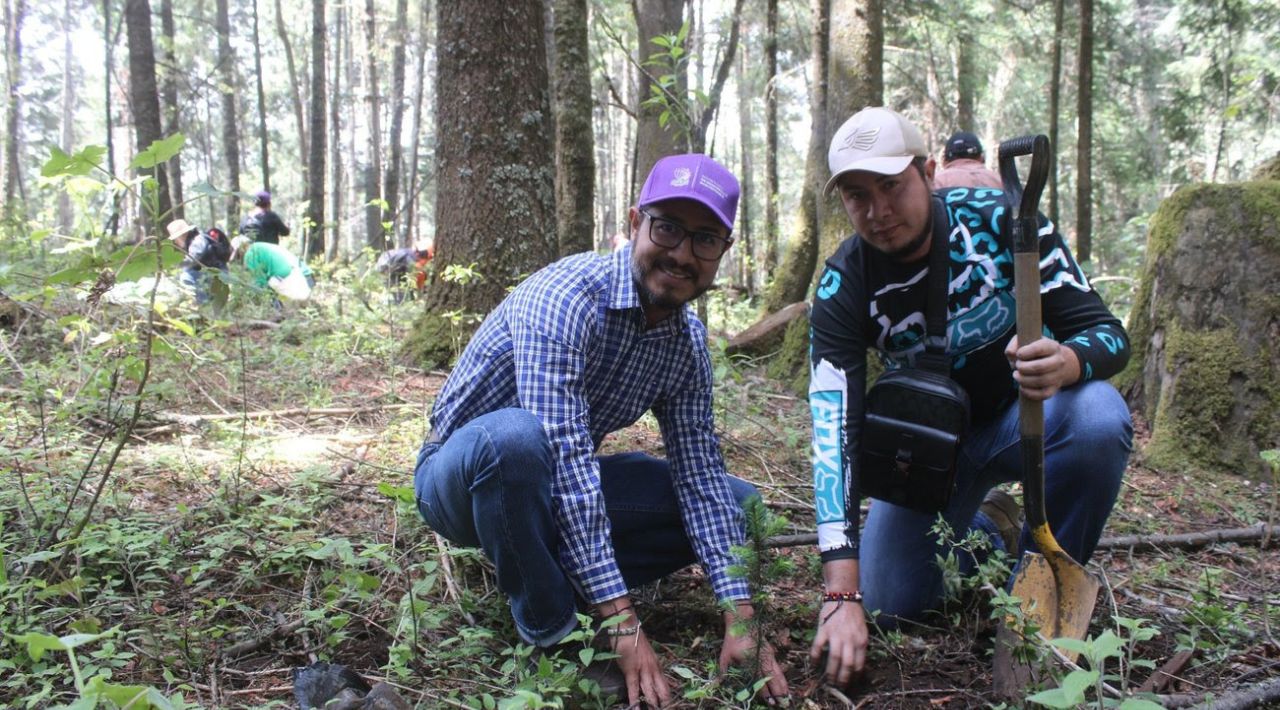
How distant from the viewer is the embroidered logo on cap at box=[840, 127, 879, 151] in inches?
90.8

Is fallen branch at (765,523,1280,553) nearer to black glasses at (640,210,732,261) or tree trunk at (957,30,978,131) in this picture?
black glasses at (640,210,732,261)

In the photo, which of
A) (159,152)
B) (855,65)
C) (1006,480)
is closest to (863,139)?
(1006,480)

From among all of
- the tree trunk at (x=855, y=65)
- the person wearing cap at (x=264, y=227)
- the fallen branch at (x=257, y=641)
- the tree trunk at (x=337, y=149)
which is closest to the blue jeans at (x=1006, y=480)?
the fallen branch at (x=257, y=641)

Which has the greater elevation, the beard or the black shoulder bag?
the beard

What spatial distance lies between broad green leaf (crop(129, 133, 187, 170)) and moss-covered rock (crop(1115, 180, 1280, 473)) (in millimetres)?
4841

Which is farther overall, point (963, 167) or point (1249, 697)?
point (963, 167)

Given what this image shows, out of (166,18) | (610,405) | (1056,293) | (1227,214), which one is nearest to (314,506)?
(610,405)

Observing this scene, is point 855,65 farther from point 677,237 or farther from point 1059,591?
point 1059,591

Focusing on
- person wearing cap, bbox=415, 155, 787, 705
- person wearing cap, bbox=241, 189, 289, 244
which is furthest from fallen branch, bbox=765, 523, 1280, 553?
person wearing cap, bbox=241, 189, 289, 244

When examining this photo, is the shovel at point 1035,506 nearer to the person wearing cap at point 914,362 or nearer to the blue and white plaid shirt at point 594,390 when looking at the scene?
the person wearing cap at point 914,362

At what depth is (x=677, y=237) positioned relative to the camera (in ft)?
7.57

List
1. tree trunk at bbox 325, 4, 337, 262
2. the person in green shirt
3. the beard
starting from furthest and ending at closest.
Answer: tree trunk at bbox 325, 4, 337, 262 < the person in green shirt < the beard

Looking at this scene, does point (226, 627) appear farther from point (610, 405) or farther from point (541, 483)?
point (610, 405)

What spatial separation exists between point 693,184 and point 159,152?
4.57 ft
